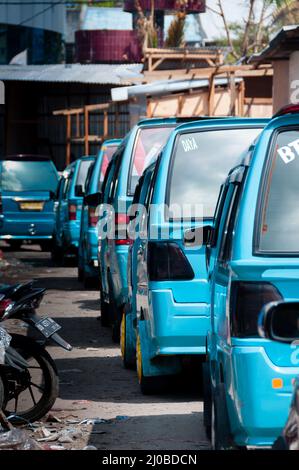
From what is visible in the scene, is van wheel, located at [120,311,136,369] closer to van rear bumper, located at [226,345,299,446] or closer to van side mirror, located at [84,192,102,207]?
van side mirror, located at [84,192,102,207]

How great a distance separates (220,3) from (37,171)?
7055mm

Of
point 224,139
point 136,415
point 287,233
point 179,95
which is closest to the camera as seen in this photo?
point 287,233

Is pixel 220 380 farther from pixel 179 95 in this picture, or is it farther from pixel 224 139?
pixel 179 95

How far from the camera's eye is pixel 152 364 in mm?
9508

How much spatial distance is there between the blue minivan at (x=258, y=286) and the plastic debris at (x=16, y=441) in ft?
4.64

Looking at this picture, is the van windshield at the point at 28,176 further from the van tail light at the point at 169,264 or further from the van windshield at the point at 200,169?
the van tail light at the point at 169,264

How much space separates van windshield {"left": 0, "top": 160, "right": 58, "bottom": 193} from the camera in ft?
89.1

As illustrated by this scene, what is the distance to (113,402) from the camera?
31.6ft

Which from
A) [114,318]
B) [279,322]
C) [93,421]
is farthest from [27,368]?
[114,318]

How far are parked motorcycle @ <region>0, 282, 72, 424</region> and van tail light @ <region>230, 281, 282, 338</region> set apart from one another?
2740 mm

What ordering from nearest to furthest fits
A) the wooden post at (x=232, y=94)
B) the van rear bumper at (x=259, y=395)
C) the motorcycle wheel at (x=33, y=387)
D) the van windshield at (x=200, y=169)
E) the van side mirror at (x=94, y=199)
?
the van rear bumper at (x=259, y=395), the motorcycle wheel at (x=33, y=387), the van windshield at (x=200, y=169), the van side mirror at (x=94, y=199), the wooden post at (x=232, y=94)

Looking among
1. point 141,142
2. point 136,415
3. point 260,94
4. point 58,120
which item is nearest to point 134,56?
point 58,120

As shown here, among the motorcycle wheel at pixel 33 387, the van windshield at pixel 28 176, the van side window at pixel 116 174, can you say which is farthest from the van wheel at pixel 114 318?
the van windshield at pixel 28 176

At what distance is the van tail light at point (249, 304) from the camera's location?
6.09m
